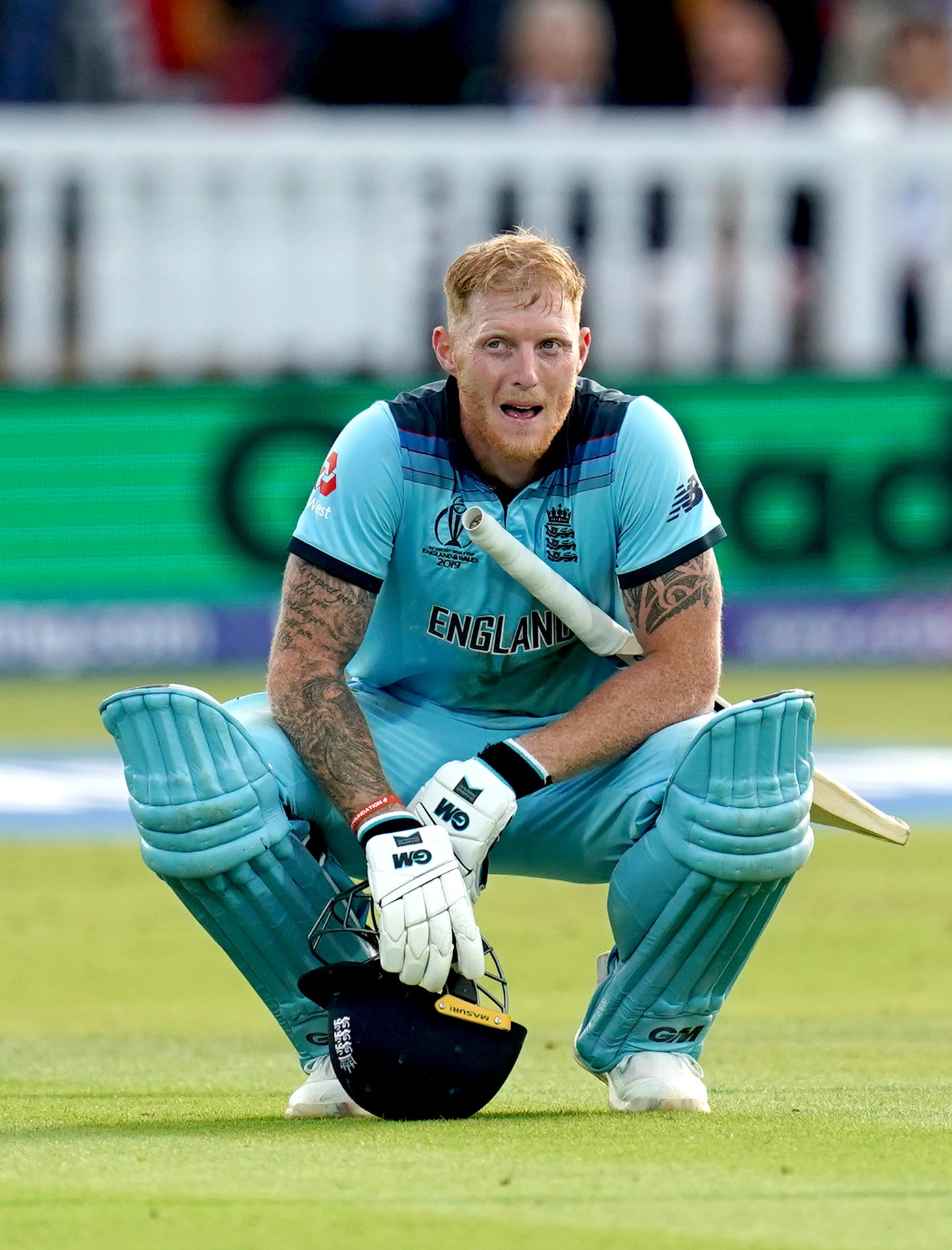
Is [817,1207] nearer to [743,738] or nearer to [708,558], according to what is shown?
[743,738]

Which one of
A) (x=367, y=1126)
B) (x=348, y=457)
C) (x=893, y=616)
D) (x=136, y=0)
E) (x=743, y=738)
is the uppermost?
(x=136, y=0)

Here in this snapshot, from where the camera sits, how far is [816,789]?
4129 mm

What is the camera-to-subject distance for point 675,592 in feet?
13.0

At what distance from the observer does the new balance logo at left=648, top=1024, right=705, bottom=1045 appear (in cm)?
389

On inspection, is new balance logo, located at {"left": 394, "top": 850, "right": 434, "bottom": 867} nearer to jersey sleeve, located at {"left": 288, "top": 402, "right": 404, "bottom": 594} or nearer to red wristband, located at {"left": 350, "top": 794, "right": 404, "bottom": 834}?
red wristband, located at {"left": 350, "top": 794, "right": 404, "bottom": 834}

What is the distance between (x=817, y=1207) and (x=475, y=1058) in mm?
867

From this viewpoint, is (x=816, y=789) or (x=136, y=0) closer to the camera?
(x=816, y=789)

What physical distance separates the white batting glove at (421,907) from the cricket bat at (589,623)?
53cm

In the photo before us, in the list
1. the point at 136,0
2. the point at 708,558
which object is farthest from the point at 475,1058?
the point at 136,0

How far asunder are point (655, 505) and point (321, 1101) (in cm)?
119

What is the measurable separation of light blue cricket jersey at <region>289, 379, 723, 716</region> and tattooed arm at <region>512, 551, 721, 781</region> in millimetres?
49

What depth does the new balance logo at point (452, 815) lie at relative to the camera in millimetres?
3795

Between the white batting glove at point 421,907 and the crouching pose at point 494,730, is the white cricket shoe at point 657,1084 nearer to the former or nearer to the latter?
the crouching pose at point 494,730

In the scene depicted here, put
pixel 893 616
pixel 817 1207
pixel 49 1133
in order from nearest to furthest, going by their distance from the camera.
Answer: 1. pixel 817 1207
2. pixel 49 1133
3. pixel 893 616
